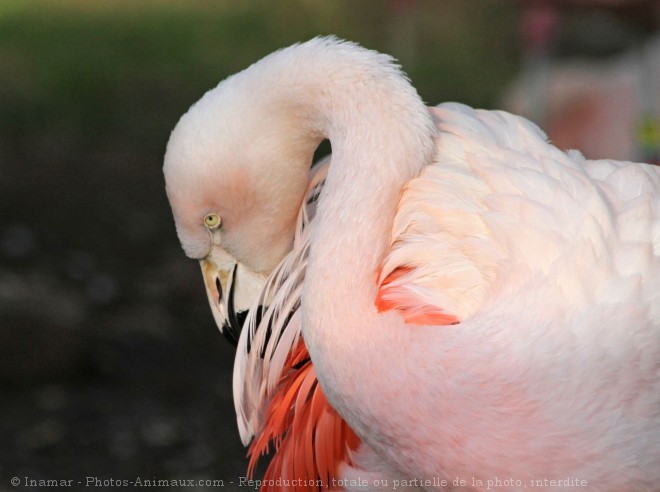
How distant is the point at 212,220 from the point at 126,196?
4585 mm

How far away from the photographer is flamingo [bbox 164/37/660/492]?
2193 millimetres

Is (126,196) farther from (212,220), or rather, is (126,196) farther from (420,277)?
(420,277)

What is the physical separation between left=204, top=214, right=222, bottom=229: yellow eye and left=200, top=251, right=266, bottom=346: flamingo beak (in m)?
0.11

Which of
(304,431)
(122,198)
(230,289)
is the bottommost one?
(122,198)

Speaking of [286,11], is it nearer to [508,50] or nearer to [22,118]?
[508,50]

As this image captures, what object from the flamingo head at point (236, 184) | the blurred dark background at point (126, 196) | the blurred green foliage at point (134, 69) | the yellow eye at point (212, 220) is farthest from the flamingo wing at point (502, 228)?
the blurred green foliage at point (134, 69)

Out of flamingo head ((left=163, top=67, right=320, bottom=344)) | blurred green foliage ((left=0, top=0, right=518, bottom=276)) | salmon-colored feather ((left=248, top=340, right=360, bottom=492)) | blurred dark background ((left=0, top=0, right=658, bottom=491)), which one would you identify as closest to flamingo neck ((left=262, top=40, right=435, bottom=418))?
flamingo head ((left=163, top=67, right=320, bottom=344))

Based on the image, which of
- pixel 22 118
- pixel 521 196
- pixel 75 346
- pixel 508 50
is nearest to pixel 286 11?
pixel 508 50

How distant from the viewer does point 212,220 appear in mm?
2676

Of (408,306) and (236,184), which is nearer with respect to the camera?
(408,306)

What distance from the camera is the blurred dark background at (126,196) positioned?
184 inches

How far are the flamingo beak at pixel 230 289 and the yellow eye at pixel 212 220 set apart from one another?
11cm

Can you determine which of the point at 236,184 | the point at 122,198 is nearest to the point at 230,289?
the point at 236,184

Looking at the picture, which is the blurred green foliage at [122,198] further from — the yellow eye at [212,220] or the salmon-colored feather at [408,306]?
the salmon-colored feather at [408,306]
